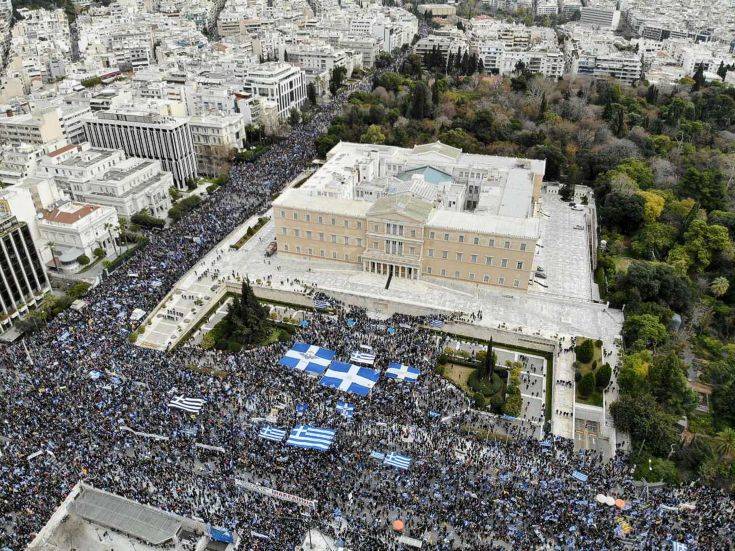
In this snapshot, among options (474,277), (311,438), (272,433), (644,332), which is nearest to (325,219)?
(474,277)

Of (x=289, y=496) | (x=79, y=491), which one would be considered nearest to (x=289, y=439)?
(x=289, y=496)

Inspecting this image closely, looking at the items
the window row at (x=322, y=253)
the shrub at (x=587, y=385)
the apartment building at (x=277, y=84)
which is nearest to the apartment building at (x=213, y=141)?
the apartment building at (x=277, y=84)

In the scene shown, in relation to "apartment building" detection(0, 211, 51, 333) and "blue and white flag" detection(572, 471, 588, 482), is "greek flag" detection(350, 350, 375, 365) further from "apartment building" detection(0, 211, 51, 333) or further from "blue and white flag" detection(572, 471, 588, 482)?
"apartment building" detection(0, 211, 51, 333)

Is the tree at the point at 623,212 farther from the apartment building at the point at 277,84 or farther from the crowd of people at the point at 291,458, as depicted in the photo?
the apartment building at the point at 277,84

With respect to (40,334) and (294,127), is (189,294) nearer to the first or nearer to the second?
(40,334)

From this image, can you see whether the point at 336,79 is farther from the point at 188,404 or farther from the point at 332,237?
the point at 188,404

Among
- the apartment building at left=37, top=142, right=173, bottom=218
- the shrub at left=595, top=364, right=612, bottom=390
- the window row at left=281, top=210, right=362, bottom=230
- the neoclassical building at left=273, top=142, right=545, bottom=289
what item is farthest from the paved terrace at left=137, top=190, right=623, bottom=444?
the apartment building at left=37, top=142, right=173, bottom=218
